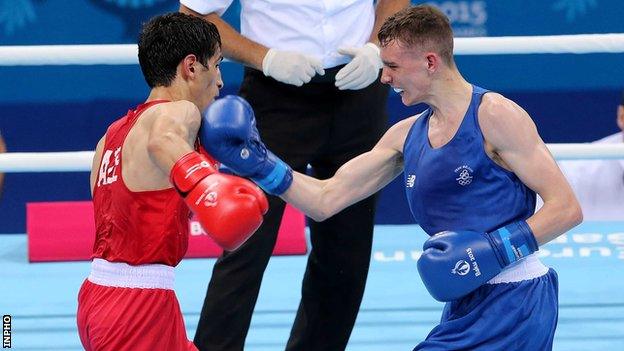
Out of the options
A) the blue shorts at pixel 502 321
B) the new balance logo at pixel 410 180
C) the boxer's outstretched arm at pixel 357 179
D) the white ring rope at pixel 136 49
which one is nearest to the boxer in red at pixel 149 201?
the boxer's outstretched arm at pixel 357 179

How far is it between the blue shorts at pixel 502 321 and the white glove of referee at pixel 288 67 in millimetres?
1034

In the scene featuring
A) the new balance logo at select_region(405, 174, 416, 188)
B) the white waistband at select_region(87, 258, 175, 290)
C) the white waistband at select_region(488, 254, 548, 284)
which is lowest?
the white waistband at select_region(87, 258, 175, 290)

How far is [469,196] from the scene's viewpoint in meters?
3.28

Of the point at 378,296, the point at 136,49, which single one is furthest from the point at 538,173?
the point at 378,296

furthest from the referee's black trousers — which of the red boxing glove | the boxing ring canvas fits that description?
the red boxing glove

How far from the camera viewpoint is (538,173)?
3.21 meters

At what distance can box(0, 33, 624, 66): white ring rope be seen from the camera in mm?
4629

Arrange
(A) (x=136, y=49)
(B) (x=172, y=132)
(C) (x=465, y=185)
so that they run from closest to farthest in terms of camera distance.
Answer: (B) (x=172, y=132), (C) (x=465, y=185), (A) (x=136, y=49)

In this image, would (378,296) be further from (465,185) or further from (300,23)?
(465,185)

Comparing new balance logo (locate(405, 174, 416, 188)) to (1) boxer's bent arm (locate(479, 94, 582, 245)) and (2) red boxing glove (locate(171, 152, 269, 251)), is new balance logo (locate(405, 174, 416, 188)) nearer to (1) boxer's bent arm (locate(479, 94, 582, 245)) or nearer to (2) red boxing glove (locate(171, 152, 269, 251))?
(1) boxer's bent arm (locate(479, 94, 582, 245))

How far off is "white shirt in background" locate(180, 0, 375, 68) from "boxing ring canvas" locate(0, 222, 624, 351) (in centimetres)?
112

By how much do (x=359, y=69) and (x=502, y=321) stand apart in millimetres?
1122

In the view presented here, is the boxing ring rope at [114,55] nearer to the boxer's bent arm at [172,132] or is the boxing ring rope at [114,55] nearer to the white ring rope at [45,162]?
the white ring rope at [45,162]

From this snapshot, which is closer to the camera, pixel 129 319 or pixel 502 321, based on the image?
→ pixel 129 319
